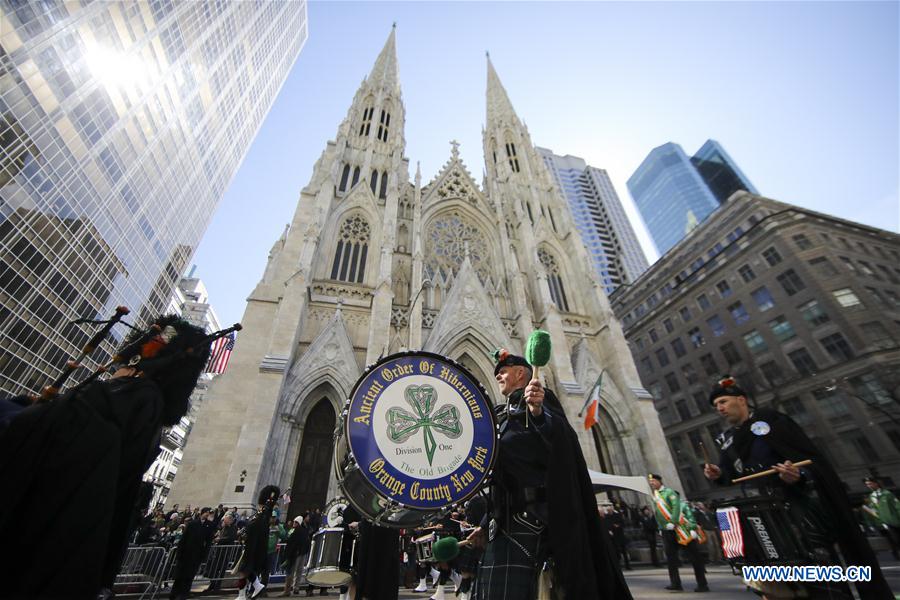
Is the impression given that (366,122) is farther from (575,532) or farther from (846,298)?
(846,298)

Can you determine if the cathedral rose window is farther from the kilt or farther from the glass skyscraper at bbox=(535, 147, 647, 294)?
the glass skyscraper at bbox=(535, 147, 647, 294)

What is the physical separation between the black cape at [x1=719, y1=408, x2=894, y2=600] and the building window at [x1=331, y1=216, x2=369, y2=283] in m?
15.4

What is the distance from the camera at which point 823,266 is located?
2486 cm

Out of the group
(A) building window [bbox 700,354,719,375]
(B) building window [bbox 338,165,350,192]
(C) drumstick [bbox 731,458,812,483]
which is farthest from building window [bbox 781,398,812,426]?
(B) building window [bbox 338,165,350,192]

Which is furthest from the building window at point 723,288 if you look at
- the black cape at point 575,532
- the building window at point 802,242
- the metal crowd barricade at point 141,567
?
the metal crowd barricade at point 141,567

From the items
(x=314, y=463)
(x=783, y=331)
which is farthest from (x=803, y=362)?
(x=314, y=463)

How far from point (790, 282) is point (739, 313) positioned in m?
3.87

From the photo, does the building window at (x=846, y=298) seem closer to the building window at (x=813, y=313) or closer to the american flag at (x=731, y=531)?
the building window at (x=813, y=313)

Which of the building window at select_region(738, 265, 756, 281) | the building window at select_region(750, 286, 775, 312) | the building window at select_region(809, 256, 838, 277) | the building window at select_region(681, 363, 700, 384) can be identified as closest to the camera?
the building window at select_region(809, 256, 838, 277)

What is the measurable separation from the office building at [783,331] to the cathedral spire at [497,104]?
2091 cm

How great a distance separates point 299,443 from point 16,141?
15.2 meters

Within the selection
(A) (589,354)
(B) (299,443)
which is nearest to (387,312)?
(B) (299,443)

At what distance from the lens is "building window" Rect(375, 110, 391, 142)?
24734 mm

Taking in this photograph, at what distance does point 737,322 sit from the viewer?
28.5 meters
